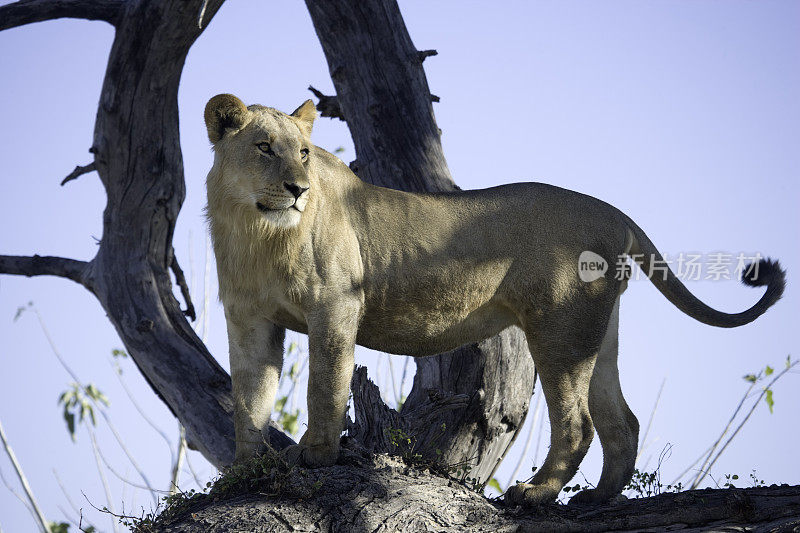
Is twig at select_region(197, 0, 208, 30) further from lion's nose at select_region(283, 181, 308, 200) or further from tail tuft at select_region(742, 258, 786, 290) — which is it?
tail tuft at select_region(742, 258, 786, 290)

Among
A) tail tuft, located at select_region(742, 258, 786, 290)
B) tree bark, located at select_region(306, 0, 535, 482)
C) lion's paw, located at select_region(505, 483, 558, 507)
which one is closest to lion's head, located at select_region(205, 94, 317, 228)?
lion's paw, located at select_region(505, 483, 558, 507)

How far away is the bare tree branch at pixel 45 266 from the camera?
721 cm

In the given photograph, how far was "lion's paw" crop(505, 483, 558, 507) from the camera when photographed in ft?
15.5

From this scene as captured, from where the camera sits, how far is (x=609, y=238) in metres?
5.12

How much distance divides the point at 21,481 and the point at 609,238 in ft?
20.1

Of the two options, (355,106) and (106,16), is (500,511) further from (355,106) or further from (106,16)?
(106,16)

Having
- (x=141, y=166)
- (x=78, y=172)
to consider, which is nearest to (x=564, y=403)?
(x=141, y=166)

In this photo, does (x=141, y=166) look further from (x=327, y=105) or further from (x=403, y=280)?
(x=403, y=280)

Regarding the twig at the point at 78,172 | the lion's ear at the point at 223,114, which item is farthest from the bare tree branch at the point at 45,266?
the lion's ear at the point at 223,114

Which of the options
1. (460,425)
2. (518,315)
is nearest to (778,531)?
(518,315)

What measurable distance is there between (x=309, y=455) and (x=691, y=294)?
258 centimetres

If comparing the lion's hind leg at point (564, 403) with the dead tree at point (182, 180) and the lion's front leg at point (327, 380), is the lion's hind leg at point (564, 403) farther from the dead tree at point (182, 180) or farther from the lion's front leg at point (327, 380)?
the dead tree at point (182, 180)

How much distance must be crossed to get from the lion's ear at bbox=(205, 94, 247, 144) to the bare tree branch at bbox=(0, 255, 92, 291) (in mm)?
3085

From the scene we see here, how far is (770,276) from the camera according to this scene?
206 inches
